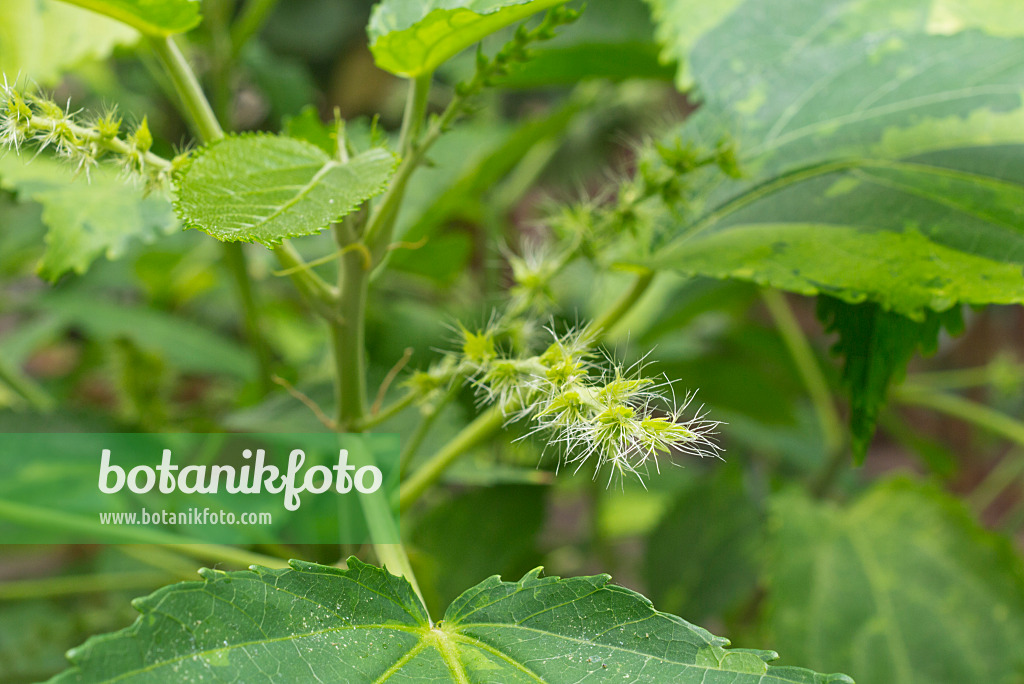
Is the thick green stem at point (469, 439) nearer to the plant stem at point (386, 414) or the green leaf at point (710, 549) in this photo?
the plant stem at point (386, 414)

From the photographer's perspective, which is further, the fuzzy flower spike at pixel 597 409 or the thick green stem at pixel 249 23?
the thick green stem at pixel 249 23

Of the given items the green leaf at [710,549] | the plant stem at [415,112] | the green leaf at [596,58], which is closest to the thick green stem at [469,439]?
the plant stem at [415,112]

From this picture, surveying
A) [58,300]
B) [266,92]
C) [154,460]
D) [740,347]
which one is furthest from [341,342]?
[740,347]

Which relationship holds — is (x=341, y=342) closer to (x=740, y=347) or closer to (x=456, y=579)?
(x=456, y=579)

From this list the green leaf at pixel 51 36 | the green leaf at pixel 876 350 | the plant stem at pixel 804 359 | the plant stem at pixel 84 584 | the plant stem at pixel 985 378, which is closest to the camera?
the green leaf at pixel 876 350

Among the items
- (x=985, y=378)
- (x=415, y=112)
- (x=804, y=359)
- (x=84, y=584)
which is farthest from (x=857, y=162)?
(x=985, y=378)
